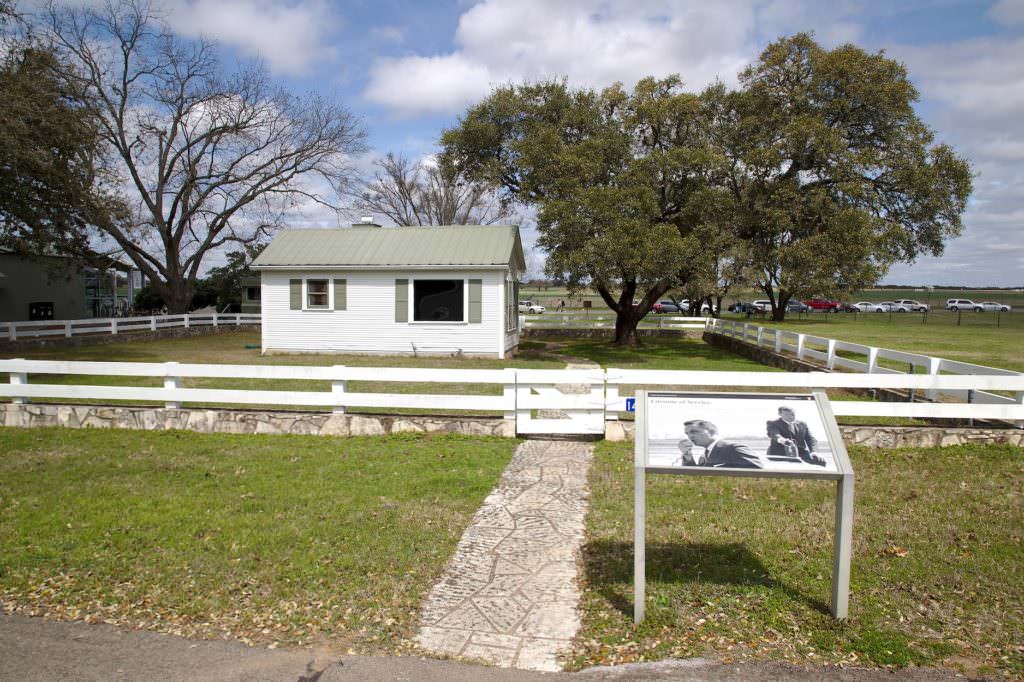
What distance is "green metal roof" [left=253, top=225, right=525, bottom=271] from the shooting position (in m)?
19.5

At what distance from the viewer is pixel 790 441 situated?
13.1 feet

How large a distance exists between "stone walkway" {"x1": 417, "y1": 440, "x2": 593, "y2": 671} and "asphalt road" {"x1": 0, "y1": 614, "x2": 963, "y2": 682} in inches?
8.6

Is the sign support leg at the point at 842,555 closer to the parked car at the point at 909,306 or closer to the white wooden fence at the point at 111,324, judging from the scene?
the white wooden fence at the point at 111,324

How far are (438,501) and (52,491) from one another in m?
3.68

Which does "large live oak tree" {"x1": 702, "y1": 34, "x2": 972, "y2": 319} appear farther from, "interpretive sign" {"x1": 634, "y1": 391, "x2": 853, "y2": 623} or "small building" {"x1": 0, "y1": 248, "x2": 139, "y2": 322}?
"small building" {"x1": 0, "y1": 248, "x2": 139, "y2": 322}

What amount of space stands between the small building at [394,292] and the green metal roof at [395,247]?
0.10ft

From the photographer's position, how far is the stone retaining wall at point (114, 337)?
2038 centimetres

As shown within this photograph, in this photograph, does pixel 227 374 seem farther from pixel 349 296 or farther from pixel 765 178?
pixel 765 178

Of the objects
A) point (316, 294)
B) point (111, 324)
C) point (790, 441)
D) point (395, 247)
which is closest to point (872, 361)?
point (790, 441)

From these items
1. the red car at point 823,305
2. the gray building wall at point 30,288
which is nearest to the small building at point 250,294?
the gray building wall at point 30,288

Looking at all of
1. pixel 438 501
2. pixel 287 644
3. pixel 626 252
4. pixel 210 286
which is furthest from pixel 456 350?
pixel 210 286

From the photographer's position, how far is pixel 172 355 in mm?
20078

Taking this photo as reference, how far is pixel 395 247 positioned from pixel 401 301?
68.5 inches

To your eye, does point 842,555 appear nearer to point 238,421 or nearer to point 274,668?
point 274,668
